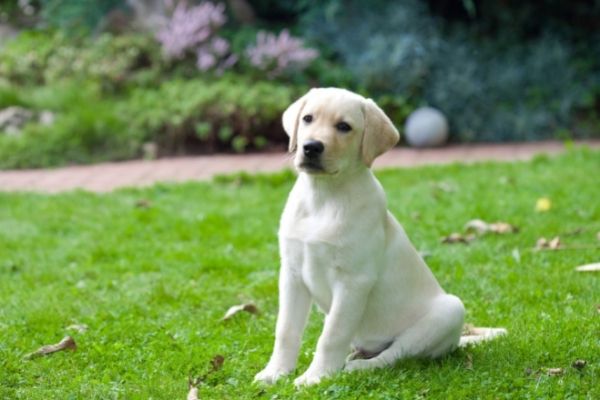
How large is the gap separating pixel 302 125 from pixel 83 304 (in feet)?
6.85

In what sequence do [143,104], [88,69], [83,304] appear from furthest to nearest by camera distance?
[88,69] < [143,104] < [83,304]

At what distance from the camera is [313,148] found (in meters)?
3.79

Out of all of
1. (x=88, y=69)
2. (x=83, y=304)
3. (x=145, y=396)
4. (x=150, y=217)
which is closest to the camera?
(x=145, y=396)

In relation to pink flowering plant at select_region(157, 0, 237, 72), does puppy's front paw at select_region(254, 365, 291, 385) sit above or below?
below

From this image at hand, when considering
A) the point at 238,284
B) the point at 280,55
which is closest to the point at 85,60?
the point at 280,55

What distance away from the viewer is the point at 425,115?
1124 centimetres

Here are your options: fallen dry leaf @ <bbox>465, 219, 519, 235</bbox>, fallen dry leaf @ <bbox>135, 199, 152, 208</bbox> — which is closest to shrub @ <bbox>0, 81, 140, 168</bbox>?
fallen dry leaf @ <bbox>135, 199, 152, 208</bbox>

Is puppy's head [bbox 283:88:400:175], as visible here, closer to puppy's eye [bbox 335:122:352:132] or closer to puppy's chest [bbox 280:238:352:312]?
puppy's eye [bbox 335:122:352:132]

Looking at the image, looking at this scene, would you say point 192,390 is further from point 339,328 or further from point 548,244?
point 548,244

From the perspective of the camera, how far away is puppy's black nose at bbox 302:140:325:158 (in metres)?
3.79

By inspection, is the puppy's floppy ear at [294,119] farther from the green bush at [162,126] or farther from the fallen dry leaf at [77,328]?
the green bush at [162,126]

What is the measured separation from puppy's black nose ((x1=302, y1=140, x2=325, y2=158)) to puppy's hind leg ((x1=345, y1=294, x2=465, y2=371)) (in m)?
0.90

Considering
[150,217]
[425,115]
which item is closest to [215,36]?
[425,115]

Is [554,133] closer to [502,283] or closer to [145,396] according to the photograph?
[502,283]
